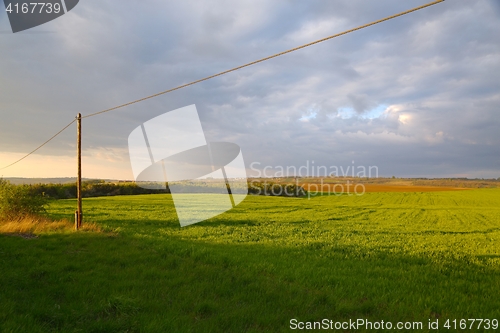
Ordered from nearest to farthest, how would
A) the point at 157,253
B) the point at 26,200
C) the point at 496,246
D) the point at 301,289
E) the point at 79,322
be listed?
1. the point at 79,322
2. the point at 301,289
3. the point at 157,253
4. the point at 496,246
5. the point at 26,200

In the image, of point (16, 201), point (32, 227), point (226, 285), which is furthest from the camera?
point (16, 201)

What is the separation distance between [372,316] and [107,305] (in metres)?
5.07

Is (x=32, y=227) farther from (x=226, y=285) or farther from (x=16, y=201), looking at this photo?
(x=226, y=285)

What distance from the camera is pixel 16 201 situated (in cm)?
1702

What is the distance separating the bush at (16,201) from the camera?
55.5 ft

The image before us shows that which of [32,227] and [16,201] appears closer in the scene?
[32,227]

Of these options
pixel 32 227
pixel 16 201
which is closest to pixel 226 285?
pixel 32 227

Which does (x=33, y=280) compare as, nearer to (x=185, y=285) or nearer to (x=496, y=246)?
(x=185, y=285)

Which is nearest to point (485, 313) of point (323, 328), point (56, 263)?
point (323, 328)

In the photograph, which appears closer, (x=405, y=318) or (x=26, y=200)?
(x=405, y=318)

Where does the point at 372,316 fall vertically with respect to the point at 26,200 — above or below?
below

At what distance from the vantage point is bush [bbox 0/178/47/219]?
1691cm

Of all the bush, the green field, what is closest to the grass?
the bush

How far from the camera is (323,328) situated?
5.18 m
